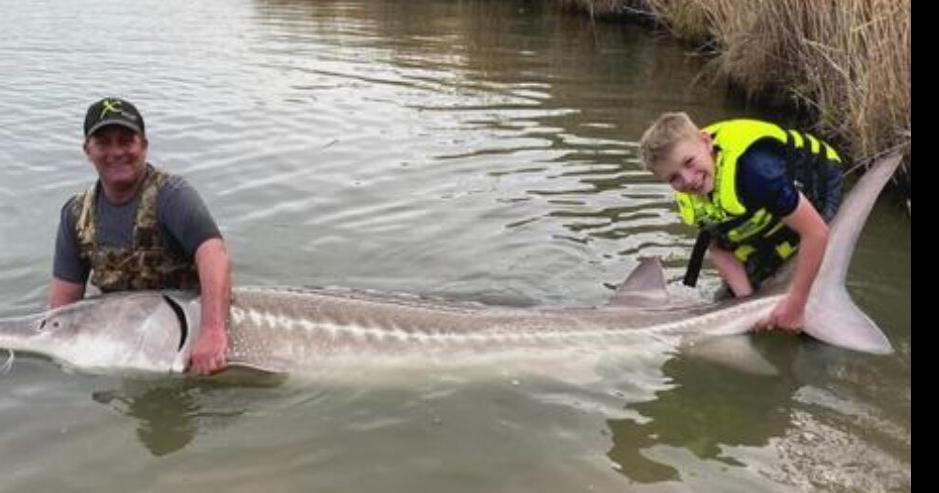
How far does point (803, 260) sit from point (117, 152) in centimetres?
325

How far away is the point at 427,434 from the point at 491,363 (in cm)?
65

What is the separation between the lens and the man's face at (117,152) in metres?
4.81

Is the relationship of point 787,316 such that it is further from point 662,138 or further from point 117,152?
point 117,152

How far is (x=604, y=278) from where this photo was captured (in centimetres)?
643

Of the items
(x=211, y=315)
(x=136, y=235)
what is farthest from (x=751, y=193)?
(x=136, y=235)

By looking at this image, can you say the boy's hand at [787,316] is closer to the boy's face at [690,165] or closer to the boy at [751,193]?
the boy at [751,193]

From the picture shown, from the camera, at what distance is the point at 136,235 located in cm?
510

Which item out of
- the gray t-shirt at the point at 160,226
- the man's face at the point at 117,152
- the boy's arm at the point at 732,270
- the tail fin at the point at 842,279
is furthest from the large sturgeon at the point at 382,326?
the man's face at the point at 117,152

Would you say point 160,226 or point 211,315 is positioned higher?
point 160,226

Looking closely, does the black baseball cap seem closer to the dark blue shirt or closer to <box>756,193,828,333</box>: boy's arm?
the dark blue shirt

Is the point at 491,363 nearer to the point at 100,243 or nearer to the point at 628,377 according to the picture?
the point at 628,377

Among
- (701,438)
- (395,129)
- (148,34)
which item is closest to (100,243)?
(701,438)

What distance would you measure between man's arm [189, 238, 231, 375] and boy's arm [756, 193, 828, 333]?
267cm

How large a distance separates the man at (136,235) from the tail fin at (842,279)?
2.85 m
